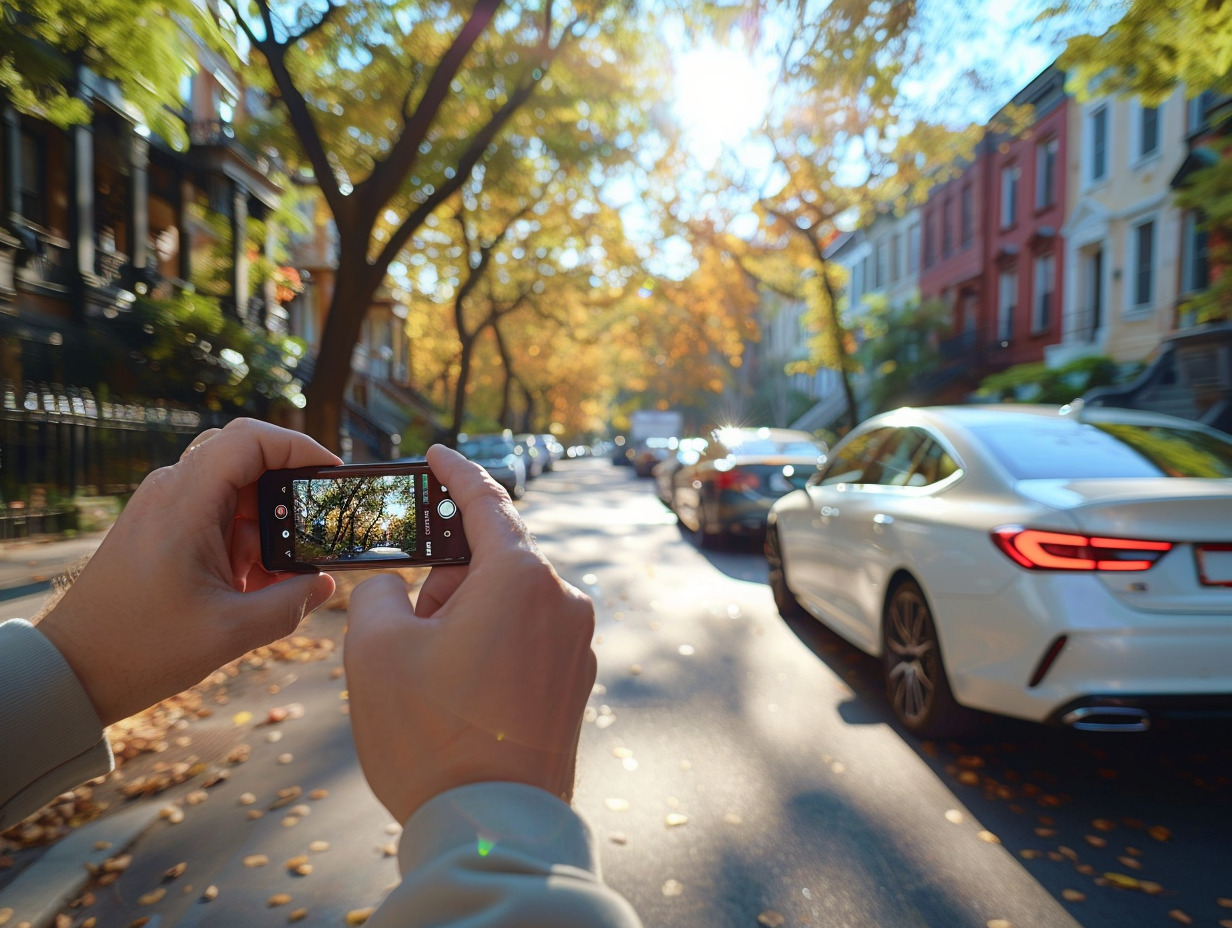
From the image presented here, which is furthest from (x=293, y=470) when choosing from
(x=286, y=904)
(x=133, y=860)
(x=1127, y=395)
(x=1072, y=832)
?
(x=1127, y=395)

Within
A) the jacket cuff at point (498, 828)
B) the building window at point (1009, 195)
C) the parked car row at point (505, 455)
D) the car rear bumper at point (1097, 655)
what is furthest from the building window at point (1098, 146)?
the jacket cuff at point (498, 828)

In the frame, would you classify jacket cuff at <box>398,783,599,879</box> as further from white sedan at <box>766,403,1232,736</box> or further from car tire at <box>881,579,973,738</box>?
car tire at <box>881,579,973,738</box>

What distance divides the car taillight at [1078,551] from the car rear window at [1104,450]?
0.55m

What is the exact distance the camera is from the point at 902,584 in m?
4.79

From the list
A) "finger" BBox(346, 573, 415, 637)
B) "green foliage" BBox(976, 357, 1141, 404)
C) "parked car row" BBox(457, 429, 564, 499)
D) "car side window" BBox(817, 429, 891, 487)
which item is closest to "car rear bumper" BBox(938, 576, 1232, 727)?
"car side window" BBox(817, 429, 891, 487)

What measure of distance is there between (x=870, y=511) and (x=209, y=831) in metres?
3.83

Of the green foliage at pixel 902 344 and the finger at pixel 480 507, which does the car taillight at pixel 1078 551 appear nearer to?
the finger at pixel 480 507

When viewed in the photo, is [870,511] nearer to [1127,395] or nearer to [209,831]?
[209,831]

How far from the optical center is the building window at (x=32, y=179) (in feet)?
48.1

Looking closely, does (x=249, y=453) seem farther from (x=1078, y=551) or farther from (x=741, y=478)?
(x=741, y=478)

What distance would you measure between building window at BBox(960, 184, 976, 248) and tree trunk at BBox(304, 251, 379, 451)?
25221mm

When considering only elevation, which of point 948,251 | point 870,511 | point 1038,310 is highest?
point 948,251

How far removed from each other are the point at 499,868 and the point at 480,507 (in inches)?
19.5

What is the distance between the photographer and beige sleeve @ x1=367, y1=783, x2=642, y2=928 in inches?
34.6
